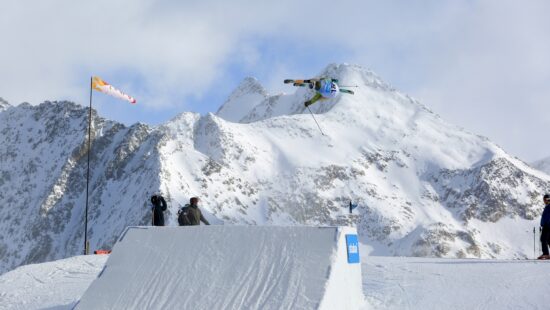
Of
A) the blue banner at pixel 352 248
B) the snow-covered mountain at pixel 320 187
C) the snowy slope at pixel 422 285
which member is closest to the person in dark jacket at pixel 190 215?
the snowy slope at pixel 422 285

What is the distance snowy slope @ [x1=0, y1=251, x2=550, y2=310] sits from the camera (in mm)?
11008

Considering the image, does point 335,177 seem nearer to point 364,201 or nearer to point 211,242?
point 364,201

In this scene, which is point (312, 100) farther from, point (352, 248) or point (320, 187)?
point (320, 187)

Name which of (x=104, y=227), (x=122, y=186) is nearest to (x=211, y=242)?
(x=104, y=227)

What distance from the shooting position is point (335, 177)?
7057 inches

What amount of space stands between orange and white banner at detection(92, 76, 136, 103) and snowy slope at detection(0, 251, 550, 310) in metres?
15.5

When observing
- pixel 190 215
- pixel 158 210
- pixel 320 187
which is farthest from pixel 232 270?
pixel 320 187

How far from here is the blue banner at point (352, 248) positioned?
10.6 m

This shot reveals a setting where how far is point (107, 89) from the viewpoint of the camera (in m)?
31.5

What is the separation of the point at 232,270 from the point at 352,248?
6.97 feet

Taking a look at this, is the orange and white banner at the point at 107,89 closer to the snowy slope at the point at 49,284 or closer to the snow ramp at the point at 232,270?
the snowy slope at the point at 49,284

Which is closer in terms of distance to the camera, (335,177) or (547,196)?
(547,196)

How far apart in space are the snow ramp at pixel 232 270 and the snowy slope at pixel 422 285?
134 cm

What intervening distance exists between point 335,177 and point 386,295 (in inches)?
6625
